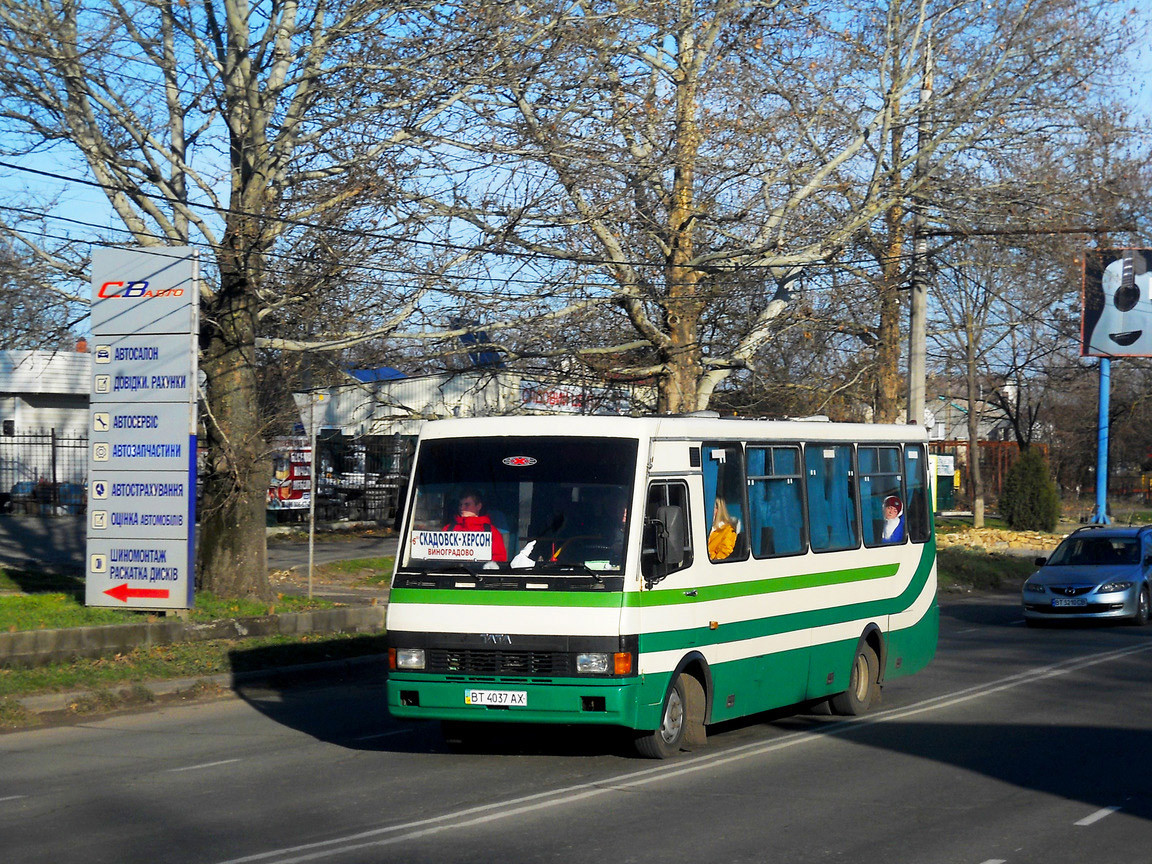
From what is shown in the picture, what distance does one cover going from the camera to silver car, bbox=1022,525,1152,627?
21.3 m

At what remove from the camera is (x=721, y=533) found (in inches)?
422

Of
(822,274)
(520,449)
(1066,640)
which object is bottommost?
(1066,640)

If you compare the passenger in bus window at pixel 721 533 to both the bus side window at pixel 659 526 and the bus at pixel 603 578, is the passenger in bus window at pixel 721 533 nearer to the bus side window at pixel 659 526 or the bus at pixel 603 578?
the bus at pixel 603 578

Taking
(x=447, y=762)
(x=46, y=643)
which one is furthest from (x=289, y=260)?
(x=447, y=762)

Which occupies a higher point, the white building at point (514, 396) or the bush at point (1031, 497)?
the white building at point (514, 396)

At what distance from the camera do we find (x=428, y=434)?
1048cm

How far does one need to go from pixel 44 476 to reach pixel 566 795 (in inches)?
1499

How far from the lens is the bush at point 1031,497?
43.4 meters

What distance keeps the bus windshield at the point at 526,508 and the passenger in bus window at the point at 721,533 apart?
110cm

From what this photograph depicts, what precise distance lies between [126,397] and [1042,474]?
3402cm

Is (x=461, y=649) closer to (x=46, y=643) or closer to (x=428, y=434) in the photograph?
(x=428, y=434)

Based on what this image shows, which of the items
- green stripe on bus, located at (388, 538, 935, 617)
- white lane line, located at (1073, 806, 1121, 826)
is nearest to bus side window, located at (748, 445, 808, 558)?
green stripe on bus, located at (388, 538, 935, 617)

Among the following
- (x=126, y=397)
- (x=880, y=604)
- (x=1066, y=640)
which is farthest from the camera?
(x=1066, y=640)

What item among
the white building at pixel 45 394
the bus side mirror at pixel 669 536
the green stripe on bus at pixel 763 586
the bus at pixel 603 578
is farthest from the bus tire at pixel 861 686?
the white building at pixel 45 394
